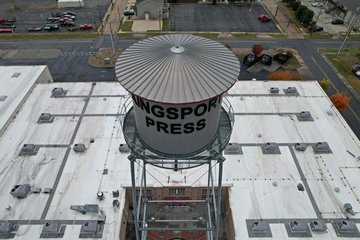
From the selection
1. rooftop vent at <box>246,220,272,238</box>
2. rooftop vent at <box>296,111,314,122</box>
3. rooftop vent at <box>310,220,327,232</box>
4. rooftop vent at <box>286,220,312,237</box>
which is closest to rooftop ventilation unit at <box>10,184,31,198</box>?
rooftop vent at <box>246,220,272,238</box>

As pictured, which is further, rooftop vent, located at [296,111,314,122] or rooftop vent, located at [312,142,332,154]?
rooftop vent, located at [296,111,314,122]

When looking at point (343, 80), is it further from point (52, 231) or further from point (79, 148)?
point (52, 231)

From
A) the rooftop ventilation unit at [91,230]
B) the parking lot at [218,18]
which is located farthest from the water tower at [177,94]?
the parking lot at [218,18]

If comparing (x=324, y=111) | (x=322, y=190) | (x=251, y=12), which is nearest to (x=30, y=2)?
(x=251, y=12)

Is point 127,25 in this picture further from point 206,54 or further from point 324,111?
point 206,54

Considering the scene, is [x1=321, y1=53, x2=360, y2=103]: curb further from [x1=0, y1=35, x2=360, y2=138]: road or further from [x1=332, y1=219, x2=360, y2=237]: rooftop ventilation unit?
[x1=332, y1=219, x2=360, y2=237]: rooftop ventilation unit

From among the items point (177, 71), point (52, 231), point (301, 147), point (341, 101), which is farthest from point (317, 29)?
point (52, 231)

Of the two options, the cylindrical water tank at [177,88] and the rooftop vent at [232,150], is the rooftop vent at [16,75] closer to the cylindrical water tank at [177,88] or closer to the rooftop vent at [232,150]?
the cylindrical water tank at [177,88]
